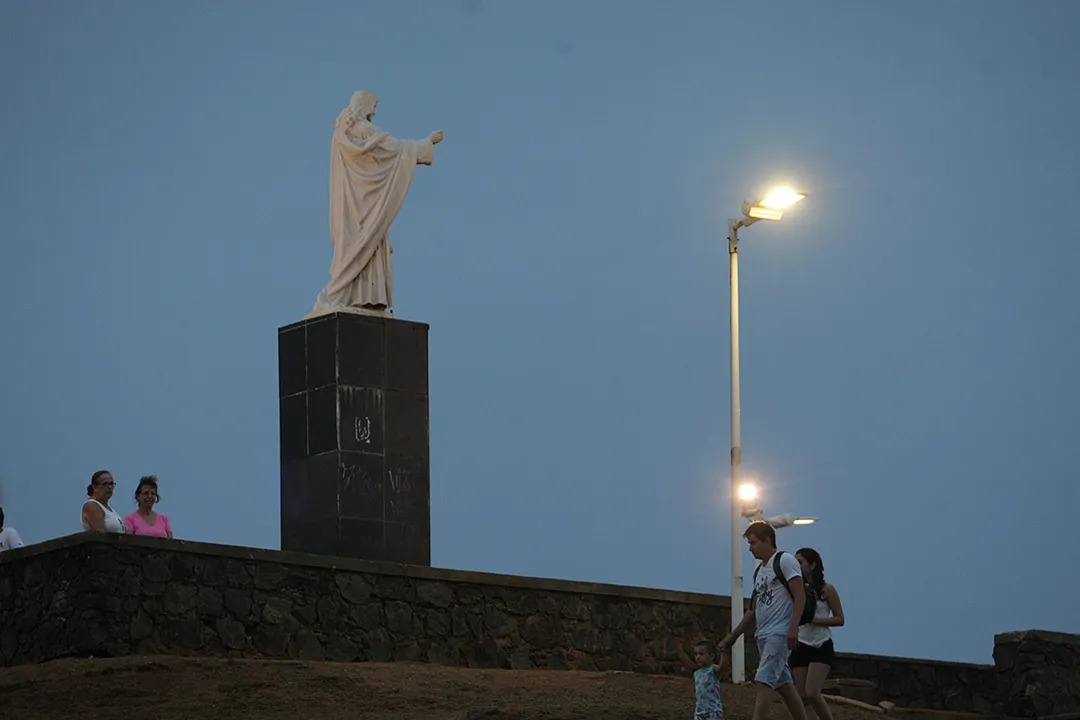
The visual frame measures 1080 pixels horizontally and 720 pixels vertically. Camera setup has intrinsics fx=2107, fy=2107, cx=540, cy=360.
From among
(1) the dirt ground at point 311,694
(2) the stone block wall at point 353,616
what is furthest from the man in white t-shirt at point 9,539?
(1) the dirt ground at point 311,694

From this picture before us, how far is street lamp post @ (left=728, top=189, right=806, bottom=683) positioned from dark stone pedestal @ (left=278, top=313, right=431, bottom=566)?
2.87 m

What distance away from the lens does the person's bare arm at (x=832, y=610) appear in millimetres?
14289

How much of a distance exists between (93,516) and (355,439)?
317 centimetres

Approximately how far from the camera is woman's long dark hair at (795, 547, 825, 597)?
14.5 m

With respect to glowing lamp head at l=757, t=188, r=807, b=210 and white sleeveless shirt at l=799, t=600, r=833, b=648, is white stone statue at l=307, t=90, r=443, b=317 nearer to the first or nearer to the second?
glowing lamp head at l=757, t=188, r=807, b=210

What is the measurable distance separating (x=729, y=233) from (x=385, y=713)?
23.9 feet

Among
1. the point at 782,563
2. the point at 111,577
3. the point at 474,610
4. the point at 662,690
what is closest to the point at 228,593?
the point at 111,577

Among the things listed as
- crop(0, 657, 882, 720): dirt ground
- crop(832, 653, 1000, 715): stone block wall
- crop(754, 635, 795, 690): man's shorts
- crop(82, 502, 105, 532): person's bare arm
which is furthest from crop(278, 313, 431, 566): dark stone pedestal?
crop(754, 635, 795, 690): man's shorts

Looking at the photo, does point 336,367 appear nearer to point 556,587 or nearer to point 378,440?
point 378,440

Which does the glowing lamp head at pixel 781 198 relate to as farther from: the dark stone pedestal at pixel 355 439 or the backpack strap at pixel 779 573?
the backpack strap at pixel 779 573

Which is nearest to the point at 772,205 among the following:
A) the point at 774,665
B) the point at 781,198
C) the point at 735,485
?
the point at 781,198

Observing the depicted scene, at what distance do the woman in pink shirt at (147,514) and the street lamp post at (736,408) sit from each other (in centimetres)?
526

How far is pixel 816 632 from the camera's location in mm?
14336

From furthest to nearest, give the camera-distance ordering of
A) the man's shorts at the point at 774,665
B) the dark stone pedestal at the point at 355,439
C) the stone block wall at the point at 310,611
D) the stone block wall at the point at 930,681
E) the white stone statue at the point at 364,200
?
the stone block wall at the point at 930,681 → the white stone statue at the point at 364,200 → the dark stone pedestal at the point at 355,439 → the stone block wall at the point at 310,611 → the man's shorts at the point at 774,665
